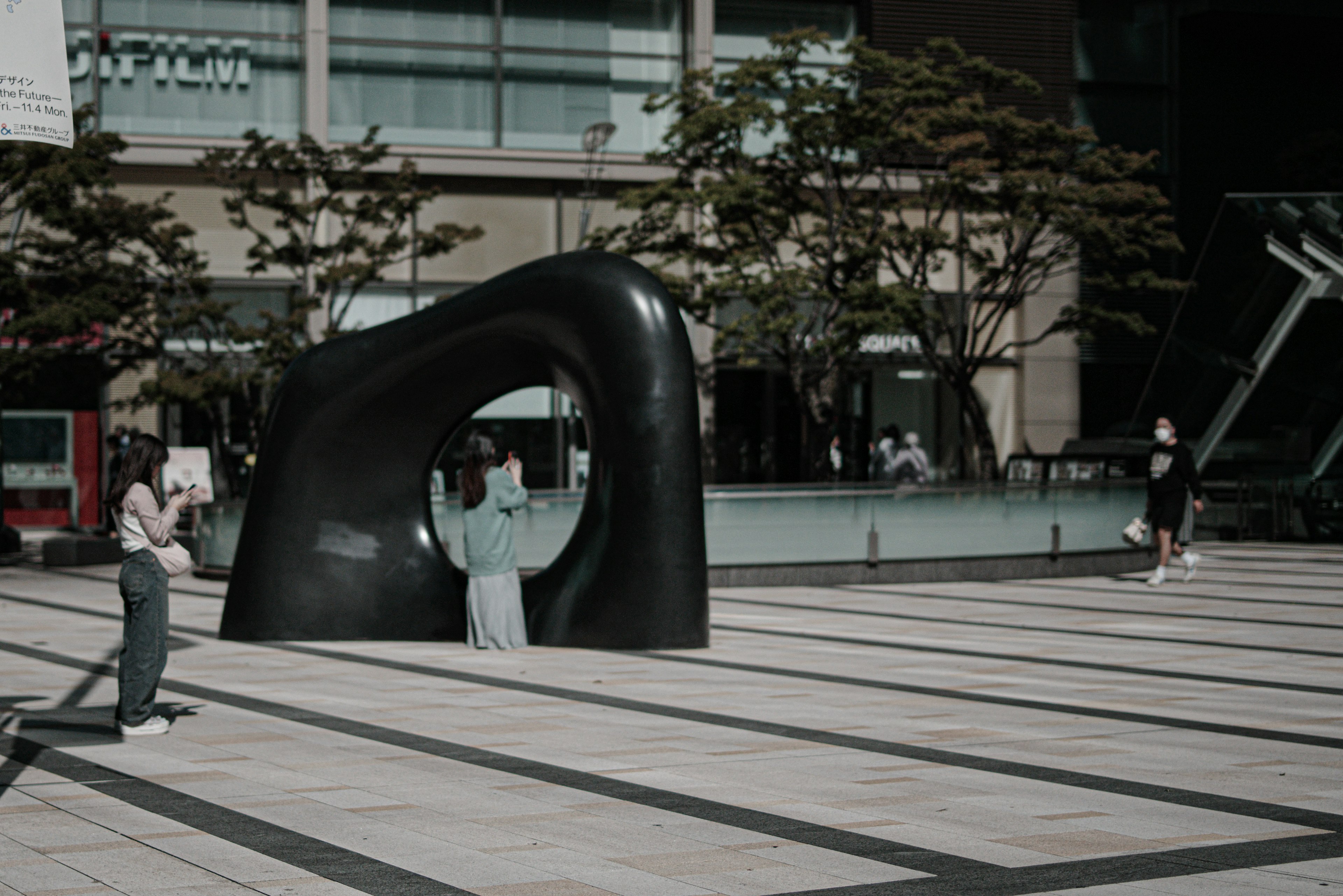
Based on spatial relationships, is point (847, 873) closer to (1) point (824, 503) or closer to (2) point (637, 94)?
(1) point (824, 503)

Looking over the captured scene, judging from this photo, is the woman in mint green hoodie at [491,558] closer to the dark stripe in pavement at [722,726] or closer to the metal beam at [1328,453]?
the dark stripe in pavement at [722,726]

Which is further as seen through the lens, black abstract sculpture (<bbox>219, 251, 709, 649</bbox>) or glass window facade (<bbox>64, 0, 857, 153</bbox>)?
glass window facade (<bbox>64, 0, 857, 153</bbox>)

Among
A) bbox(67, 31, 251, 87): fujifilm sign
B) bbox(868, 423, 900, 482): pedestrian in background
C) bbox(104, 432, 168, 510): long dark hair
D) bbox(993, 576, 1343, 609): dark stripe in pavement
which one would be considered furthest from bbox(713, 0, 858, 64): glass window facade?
bbox(104, 432, 168, 510): long dark hair

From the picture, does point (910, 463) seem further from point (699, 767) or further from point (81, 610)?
point (699, 767)

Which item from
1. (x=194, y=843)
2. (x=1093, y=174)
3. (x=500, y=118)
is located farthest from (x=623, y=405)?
(x=500, y=118)

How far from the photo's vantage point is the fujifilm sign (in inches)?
1142

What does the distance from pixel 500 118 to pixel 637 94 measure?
299 centimetres

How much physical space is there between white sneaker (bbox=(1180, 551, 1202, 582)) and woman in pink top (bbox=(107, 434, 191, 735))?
12.5m

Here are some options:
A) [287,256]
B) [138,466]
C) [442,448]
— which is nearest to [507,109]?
[287,256]

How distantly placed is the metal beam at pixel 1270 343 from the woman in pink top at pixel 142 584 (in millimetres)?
20030

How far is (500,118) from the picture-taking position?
30.7m

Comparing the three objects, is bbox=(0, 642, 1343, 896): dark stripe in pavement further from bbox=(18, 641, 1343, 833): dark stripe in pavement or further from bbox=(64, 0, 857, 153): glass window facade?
bbox=(64, 0, 857, 153): glass window facade

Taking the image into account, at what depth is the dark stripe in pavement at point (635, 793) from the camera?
5359 mm

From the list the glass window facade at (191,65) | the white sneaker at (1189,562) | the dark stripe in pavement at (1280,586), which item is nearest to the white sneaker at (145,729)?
the white sneaker at (1189,562)
